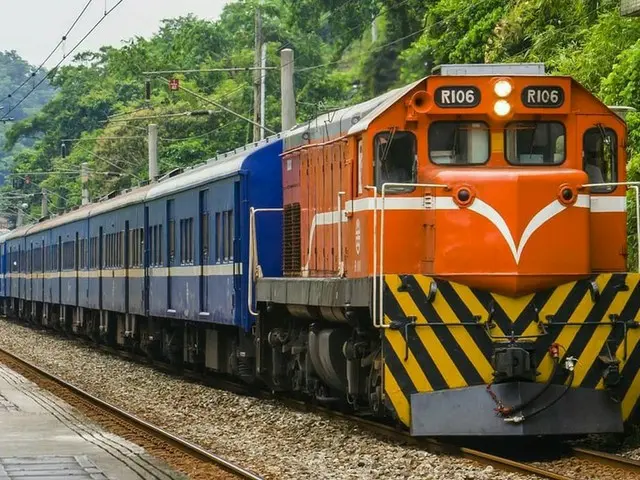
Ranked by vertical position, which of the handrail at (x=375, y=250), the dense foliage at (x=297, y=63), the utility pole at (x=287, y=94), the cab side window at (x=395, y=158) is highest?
the dense foliage at (x=297, y=63)

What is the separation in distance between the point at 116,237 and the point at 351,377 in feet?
55.8

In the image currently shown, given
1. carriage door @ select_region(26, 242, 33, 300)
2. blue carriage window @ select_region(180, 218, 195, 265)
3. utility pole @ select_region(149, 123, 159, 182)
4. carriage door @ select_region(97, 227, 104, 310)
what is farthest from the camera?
carriage door @ select_region(26, 242, 33, 300)

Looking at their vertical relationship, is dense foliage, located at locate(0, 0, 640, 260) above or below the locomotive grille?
above

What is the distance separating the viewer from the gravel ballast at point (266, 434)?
11938 mm

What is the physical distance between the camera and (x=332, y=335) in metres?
14.7

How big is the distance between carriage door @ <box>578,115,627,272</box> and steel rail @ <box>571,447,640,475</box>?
176 centimetres

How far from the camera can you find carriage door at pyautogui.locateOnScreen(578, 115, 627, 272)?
13141 millimetres

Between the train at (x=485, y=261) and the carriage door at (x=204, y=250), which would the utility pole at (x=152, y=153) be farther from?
the train at (x=485, y=261)

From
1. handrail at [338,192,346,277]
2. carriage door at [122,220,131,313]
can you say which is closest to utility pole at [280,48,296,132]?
carriage door at [122,220,131,313]

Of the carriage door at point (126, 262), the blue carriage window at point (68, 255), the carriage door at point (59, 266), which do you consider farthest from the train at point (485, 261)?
the carriage door at point (59, 266)

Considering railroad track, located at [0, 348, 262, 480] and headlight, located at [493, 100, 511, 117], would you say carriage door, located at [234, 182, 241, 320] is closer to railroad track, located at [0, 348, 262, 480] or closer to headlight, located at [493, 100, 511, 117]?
railroad track, located at [0, 348, 262, 480]

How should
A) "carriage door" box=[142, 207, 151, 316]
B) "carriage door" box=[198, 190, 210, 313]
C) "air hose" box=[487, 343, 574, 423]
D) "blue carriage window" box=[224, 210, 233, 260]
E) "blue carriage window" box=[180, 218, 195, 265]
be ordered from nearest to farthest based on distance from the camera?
"air hose" box=[487, 343, 574, 423], "blue carriage window" box=[224, 210, 233, 260], "carriage door" box=[198, 190, 210, 313], "blue carriage window" box=[180, 218, 195, 265], "carriage door" box=[142, 207, 151, 316]

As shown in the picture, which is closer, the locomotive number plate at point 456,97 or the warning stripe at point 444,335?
the warning stripe at point 444,335

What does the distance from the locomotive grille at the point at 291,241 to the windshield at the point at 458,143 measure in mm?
4193
